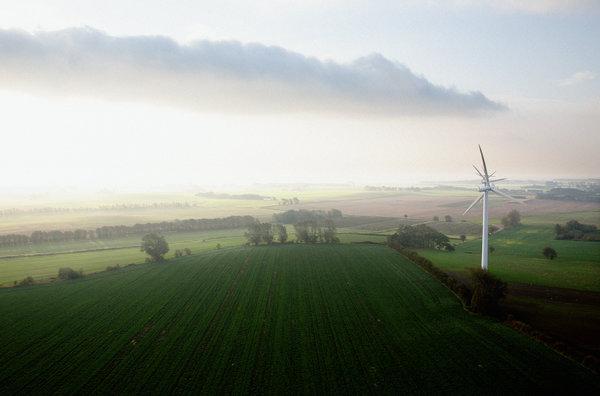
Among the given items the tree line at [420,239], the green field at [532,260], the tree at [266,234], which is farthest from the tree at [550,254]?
the tree at [266,234]

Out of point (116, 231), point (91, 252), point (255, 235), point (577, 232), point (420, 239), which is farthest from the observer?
point (116, 231)

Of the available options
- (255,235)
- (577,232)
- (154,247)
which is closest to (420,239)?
(577,232)

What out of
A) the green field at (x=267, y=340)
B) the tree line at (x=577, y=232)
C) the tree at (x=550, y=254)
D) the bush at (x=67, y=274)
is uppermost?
the tree line at (x=577, y=232)

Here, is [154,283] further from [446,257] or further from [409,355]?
[446,257]

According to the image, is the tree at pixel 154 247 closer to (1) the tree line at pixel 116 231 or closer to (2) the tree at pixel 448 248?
(1) the tree line at pixel 116 231

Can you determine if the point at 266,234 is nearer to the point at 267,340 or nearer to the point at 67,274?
the point at 67,274

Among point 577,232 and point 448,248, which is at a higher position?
point 577,232

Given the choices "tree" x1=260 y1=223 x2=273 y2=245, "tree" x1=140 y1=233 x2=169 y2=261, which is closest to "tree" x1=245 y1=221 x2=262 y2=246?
"tree" x1=260 y1=223 x2=273 y2=245
